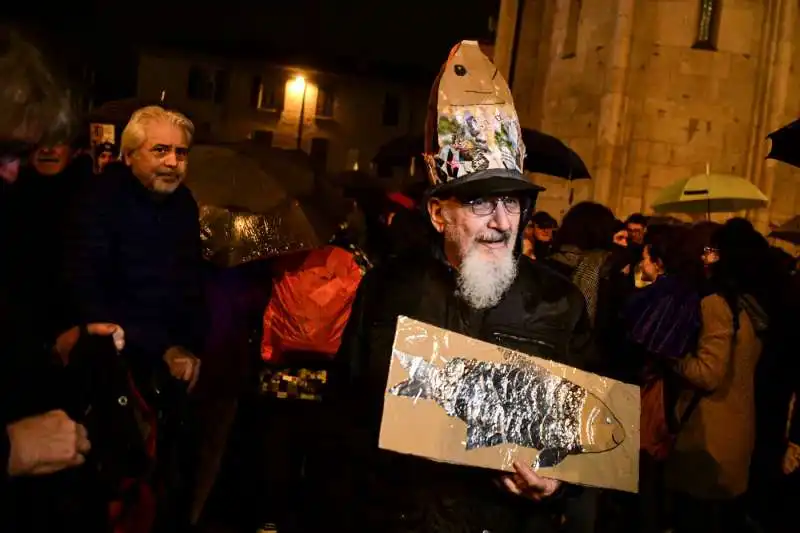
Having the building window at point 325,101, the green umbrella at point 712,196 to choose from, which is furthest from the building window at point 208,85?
the green umbrella at point 712,196

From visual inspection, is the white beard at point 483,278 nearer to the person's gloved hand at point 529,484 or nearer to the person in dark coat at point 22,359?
the person's gloved hand at point 529,484

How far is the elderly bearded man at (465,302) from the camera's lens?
2.81 metres

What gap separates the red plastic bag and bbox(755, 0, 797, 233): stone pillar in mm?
12222

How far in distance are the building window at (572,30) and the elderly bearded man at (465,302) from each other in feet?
48.4

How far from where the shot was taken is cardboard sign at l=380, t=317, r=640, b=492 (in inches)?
99.7

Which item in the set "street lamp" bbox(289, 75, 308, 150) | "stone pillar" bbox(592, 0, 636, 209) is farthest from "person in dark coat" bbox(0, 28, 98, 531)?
"street lamp" bbox(289, 75, 308, 150)

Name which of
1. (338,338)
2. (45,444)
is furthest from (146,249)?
(45,444)

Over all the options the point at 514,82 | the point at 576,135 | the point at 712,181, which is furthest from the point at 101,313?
the point at 514,82

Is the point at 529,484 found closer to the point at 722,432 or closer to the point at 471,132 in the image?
the point at 471,132

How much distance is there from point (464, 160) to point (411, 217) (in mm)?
2957

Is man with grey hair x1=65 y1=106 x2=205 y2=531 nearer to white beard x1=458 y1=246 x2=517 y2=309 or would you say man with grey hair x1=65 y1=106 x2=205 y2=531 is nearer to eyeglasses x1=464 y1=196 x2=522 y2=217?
white beard x1=458 y1=246 x2=517 y2=309

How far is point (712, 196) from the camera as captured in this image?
31.3 ft

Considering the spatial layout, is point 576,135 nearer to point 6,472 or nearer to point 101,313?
point 101,313

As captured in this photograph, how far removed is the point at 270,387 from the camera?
18.0 ft
